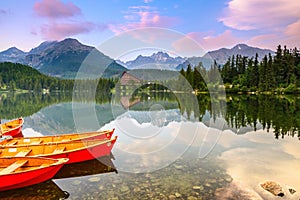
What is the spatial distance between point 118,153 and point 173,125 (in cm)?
1025

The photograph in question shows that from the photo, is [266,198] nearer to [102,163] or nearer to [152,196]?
[152,196]

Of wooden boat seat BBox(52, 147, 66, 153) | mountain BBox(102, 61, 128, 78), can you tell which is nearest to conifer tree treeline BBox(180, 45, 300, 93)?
mountain BBox(102, 61, 128, 78)

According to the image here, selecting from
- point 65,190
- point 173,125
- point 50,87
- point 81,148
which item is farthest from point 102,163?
point 50,87

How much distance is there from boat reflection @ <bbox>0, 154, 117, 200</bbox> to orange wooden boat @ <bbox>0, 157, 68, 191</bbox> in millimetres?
231

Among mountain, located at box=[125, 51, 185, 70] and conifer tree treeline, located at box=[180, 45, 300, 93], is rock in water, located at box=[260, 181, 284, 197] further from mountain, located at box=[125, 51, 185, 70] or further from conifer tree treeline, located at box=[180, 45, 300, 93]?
conifer tree treeline, located at box=[180, 45, 300, 93]

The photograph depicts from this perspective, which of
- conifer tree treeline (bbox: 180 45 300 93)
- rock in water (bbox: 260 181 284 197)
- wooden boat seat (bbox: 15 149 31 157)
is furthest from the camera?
conifer tree treeline (bbox: 180 45 300 93)

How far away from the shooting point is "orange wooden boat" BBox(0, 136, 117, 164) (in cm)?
1190

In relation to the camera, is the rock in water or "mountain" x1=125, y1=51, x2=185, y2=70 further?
"mountain" x1=125, y1=51, x2=185, y2=70

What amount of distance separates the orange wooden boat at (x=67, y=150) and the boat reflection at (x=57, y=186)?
38 centimetres

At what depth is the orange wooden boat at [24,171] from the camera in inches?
353

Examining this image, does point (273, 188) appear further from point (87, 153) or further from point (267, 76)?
point (267, 76)

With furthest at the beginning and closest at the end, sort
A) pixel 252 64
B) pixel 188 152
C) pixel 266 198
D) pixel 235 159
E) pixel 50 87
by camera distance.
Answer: pixel 50 87 < pixel 252 64 < pixel 188 152 < pixel 235 159 < pixel 266 198

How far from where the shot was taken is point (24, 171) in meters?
9.01

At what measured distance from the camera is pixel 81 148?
40.1 ft
